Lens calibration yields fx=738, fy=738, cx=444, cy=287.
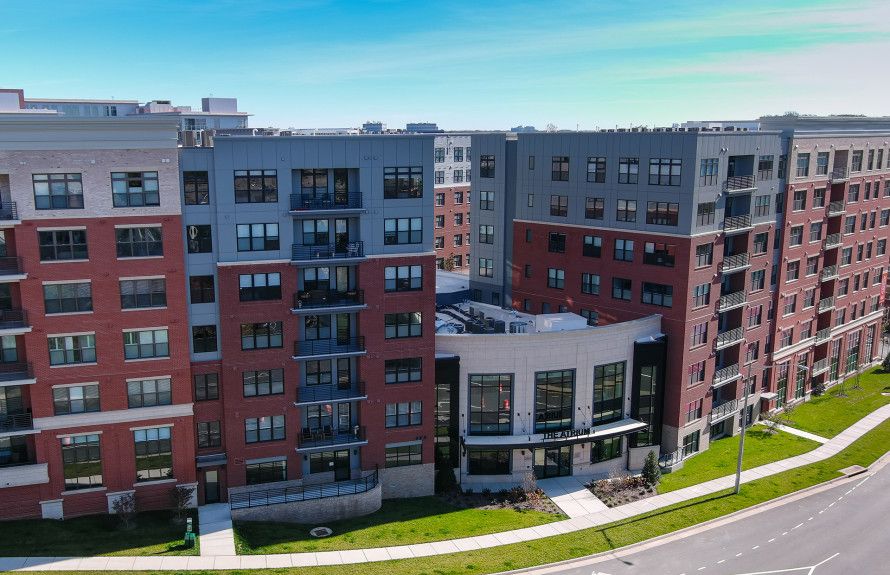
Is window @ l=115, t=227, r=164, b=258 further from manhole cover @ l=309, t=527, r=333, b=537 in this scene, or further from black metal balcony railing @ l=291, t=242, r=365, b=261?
manhole cover @ l=309, t=527, r=333, b=537

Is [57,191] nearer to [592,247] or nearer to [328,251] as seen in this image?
[328,251]

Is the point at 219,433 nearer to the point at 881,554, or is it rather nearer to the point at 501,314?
the point at 501,314

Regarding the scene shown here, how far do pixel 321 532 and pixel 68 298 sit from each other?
2063cm

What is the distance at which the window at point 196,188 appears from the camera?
4431 cm

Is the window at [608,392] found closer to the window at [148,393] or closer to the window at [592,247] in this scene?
the window at [592,247]

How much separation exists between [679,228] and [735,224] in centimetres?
647

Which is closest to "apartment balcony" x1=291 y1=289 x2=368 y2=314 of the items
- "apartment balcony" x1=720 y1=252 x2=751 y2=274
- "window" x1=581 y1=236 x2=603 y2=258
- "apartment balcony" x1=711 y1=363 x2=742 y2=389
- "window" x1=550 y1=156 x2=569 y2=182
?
"window" x1=581 y1=236 x2=603 y2=258

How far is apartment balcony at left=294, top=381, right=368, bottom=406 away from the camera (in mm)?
48375

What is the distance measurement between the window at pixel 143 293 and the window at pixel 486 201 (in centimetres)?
3463

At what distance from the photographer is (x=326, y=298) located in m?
48.3

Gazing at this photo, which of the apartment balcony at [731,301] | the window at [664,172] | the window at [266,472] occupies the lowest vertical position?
the window at [266,472]

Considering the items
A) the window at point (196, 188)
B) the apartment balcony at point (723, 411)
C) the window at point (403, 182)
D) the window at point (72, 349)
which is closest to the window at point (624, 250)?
the apartment balcony at point (723, 411)

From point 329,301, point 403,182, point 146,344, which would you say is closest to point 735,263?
point 403,182

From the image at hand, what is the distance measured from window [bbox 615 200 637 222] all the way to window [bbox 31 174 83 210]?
129 ft
